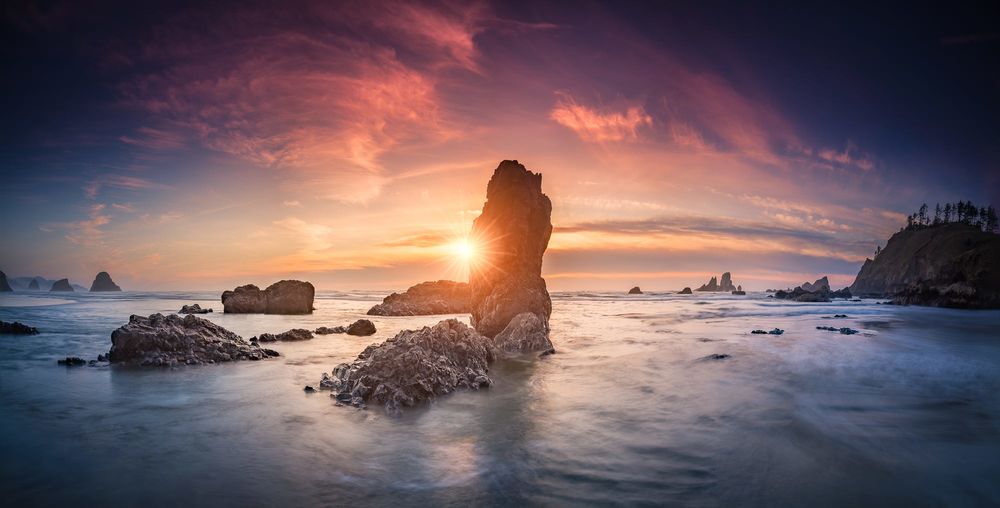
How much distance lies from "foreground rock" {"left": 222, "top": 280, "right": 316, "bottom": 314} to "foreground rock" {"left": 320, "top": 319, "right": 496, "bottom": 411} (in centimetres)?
3876

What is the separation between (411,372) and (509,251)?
14.7 meters

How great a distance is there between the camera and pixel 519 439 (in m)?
8.36

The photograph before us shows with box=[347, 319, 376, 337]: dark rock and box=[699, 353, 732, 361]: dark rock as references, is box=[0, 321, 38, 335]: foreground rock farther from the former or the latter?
box=[699, 353, 732, 361]: dark rock

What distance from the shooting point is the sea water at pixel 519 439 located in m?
6.13

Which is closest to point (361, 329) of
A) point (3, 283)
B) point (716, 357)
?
point (716, 357)

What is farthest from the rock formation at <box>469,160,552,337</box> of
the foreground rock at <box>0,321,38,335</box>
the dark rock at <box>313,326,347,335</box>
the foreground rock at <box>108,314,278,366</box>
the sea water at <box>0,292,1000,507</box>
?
the foreground rock at <box>0,321,38,335</box>

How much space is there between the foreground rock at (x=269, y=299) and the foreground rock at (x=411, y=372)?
3876cm

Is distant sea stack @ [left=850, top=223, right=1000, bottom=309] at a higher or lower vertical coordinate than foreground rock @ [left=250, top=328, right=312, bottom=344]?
higher

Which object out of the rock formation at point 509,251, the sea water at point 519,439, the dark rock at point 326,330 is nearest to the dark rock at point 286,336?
the dark rock at point 326,330

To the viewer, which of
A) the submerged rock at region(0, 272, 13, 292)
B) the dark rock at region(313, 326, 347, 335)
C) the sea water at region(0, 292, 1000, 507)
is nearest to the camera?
the sea water at region(0, 292, 1000, 507)

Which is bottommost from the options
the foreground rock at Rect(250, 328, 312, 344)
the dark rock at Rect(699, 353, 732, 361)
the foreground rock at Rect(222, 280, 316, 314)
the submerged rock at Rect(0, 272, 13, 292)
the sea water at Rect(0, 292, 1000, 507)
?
the dark rock at Rect(699, 353, 732, 361)

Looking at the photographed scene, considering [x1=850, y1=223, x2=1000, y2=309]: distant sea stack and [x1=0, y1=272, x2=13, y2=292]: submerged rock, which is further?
[x1=0, y1=272, x2=13, y2=292]: submerged rock

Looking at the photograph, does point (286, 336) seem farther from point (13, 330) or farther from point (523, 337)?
point (13, 330)

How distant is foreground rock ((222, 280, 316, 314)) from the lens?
48125mm
